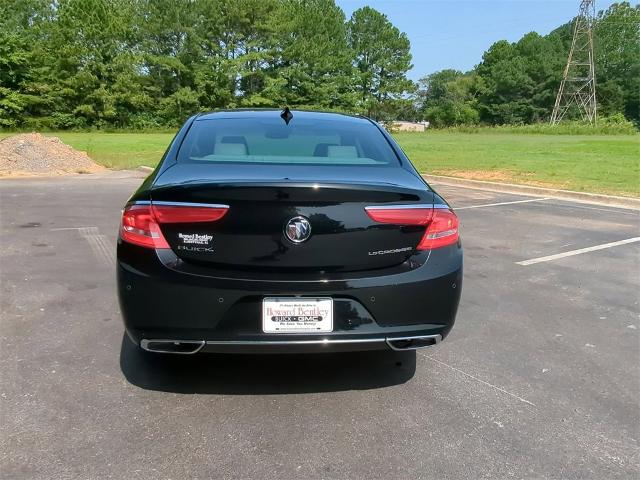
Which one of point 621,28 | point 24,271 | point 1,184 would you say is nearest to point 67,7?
point 1,184

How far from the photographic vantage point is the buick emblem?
104 inches

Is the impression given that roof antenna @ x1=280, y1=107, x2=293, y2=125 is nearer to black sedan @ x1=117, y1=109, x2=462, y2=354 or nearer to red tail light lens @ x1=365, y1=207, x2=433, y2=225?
black sedan @ x1=117, y1=109, x2=462, y2=354

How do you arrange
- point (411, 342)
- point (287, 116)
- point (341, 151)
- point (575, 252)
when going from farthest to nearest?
point (575, 252)
point (287, 116)
point (341, 151)
point (411, 342)

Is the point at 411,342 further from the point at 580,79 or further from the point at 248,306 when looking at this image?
the point at 580,79

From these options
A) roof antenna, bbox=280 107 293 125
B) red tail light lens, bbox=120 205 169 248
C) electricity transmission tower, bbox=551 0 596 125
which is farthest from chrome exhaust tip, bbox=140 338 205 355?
electricity transmission tower, bbox=551 0 596 125

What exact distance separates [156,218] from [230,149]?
0.90 meters

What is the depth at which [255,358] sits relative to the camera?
355 cm

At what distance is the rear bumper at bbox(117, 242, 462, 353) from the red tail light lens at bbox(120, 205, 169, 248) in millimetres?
44

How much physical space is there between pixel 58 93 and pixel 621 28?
100 meters

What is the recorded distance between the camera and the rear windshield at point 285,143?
3307mm

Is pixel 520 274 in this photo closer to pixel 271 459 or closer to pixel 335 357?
pixel 335 357

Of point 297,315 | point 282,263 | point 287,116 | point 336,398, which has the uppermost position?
point 287,116

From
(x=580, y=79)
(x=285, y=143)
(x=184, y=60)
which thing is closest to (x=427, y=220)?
(x=285, y=143)

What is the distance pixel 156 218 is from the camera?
269cm
